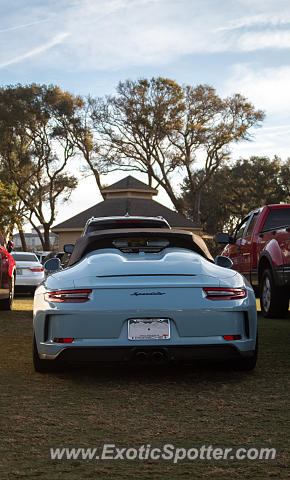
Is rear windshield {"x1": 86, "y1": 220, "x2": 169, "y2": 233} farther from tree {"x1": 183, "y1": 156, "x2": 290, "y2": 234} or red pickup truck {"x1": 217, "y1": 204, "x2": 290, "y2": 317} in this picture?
tree {"x1": 183, "y1": 156, "x2": 290, "y2": 234}

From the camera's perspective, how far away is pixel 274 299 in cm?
1173

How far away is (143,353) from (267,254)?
646cm

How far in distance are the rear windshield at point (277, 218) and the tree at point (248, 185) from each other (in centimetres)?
5454

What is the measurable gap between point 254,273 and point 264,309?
851 millimetres

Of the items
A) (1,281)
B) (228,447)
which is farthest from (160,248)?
(1,281)

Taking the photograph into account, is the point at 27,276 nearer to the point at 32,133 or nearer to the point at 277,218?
the point at 277,218

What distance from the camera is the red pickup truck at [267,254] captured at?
36.9 feet

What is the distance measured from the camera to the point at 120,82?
5316 cm

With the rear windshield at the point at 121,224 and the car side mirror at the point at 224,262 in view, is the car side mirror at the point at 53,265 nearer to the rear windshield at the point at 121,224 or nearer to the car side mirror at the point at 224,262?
the car side mirror at the point at 224,262

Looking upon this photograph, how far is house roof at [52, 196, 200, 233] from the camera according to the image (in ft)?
160

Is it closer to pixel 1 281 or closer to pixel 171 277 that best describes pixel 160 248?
pixel 171 277

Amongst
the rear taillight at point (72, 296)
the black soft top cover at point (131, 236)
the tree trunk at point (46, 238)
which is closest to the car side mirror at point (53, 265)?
the black soft top cover at point (131, 236)

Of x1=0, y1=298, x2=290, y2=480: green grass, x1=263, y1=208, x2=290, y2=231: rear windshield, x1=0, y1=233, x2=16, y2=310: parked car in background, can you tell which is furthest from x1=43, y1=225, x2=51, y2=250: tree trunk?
x1=0, y1=298, x2=290, y2=480: green grass

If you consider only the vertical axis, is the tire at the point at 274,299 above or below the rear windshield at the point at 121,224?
below
